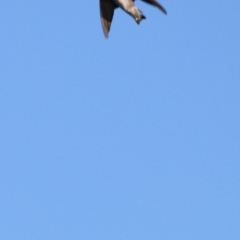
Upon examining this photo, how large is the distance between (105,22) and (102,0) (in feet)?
2.64

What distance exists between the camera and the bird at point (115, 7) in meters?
24.3

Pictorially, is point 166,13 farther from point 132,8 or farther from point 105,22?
point 105,22

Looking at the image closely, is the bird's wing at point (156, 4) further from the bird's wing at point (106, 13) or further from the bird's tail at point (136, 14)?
the bird's wing at point (106, 13)

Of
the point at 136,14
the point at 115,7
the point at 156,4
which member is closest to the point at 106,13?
the point at 115,7

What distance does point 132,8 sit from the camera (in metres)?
24.9

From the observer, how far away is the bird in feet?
79.7

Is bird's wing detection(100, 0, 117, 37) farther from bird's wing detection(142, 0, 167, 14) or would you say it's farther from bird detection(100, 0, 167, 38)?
bird's wing detection(142, 0, 167, 14)

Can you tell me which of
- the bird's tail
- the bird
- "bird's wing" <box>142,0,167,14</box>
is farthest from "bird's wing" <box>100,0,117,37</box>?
"bird's wing" <box>142,0,167,14</box>

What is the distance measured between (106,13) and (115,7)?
444mm

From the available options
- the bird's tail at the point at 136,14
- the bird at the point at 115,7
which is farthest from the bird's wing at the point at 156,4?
the bird's tail at the point at 136,14

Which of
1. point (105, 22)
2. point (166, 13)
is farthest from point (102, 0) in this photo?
point (166, 13)

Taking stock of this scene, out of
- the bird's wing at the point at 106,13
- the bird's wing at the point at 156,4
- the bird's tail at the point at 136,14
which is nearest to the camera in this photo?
the bird's wing at the point at 156,4

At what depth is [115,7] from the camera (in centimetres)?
2667

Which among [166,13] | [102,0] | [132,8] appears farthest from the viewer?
[102,0]
